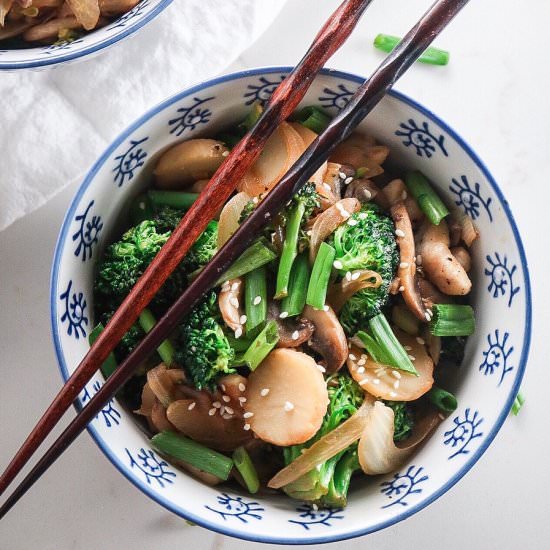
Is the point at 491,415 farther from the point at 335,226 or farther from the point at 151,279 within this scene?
the point at 151,279

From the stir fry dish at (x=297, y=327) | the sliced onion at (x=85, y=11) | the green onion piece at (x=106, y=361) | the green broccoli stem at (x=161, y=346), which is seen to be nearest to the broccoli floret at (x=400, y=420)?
the stir fry dish at (x=297, y=327)

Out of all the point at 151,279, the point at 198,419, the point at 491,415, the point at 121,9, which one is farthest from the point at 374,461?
the point at 121,9

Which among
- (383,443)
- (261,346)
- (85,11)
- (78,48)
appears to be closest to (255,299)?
(261,346)

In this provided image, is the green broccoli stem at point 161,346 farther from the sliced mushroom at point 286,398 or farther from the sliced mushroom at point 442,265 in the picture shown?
the sliced mushroom at point 442,265

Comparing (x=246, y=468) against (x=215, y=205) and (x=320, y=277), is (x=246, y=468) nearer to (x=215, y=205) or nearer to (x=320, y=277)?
(x=320, y=277)

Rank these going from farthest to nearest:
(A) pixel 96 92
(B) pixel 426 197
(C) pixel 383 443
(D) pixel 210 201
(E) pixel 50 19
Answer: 1. (A) pixel 96 92
2. (E) pixel 50 19
3. (B) pixel 426 197
4. (C) pixel 383 443
5. (D) pixel 210 201

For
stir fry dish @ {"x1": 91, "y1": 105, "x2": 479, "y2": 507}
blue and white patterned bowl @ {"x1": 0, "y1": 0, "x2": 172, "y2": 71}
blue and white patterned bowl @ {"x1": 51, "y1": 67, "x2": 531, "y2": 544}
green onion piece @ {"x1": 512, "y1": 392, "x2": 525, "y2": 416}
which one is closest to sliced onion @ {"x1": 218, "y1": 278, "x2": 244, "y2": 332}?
stir fry dish @ {"x1": 91, "y1": 105, "x2": 479, "y2": 507}

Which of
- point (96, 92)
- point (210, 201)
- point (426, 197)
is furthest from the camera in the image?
point (96, 92)
